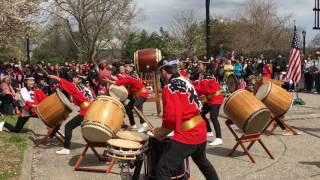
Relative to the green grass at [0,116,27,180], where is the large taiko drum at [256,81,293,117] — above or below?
above

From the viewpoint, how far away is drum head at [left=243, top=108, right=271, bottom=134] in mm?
8312

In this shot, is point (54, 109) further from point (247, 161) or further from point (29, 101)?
point (247, 161)

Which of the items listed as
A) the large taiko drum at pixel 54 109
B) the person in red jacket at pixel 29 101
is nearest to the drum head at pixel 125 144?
the large taiko drum at pixel 54 109

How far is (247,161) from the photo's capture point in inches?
334

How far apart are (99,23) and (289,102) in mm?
32664

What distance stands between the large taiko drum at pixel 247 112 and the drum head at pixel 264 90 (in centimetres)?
136

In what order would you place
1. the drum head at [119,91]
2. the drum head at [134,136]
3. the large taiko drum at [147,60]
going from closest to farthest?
the drum head at [134,136], the drum head at [119,91], the large taiko drum at [147,60]

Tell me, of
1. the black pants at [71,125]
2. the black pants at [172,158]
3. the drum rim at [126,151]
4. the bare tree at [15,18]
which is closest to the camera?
the black pants at [172,158]

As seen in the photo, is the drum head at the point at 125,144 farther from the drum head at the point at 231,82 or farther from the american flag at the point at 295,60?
the drum head at the point at 231,82

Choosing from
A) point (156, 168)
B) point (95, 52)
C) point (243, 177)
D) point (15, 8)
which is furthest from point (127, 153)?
point (95, 52)

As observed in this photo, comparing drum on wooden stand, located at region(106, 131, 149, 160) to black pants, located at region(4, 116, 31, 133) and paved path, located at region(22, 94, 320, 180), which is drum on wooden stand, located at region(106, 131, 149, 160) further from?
black pants, located at region(4, 116, 31, 133)

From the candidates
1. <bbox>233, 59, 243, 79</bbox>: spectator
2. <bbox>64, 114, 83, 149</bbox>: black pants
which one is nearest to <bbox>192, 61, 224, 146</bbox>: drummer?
<bbox>64, 114, 83, 149</bbox>: black pants

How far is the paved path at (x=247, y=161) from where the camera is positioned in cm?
765

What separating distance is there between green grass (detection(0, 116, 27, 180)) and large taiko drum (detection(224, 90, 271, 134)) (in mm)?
3512
